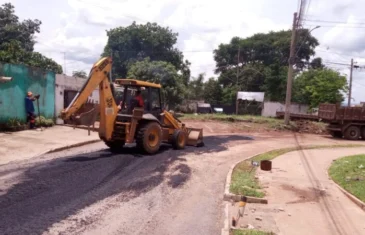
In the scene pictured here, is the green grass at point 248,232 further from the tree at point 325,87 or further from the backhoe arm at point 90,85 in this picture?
the tree at point 325,87

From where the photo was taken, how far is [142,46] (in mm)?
46062

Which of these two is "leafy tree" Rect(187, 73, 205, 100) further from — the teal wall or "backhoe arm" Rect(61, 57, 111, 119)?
"backhoe arm" Rect(61, 57, 111, 119)

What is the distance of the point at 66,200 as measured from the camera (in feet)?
23.6

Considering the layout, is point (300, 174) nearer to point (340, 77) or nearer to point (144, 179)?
point (144, 179)

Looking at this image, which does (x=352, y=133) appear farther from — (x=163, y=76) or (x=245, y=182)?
(x=245, y=182)

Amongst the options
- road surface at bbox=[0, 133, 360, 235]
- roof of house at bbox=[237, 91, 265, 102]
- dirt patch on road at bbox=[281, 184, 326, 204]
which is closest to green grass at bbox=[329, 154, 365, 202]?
dirt patch on road at bbox=[281, 184, 326, 204]

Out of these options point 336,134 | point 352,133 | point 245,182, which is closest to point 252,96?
point 336,134

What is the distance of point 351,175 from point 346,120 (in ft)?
48.8

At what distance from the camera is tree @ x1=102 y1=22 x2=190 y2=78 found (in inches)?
1780

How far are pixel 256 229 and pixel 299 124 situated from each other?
79.9 feet

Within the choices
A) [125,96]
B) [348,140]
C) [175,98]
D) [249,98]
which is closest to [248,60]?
[249,98]

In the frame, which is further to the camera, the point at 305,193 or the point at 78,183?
the point at 305,193

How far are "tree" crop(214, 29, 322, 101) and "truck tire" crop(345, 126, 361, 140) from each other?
2680 centimetres

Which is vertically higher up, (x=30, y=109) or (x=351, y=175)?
(x=30, y=109)
